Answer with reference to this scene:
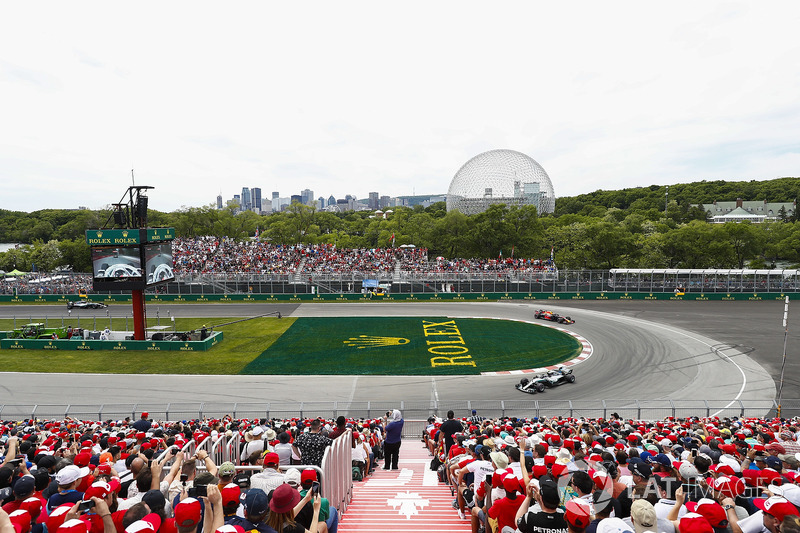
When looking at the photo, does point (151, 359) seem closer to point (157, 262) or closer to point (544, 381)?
point (157, 262)

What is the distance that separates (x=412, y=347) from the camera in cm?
3241

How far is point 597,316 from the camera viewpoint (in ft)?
138

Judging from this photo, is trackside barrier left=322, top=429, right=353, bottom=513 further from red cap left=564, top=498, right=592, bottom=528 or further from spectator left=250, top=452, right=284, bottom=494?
red cap left=564, top=498, right=592, bottom=528

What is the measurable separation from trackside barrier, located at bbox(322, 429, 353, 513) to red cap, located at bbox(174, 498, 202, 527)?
207cm

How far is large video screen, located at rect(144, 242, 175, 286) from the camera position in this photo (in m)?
33.1

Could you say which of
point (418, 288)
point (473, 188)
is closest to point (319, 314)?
point (418, 288)

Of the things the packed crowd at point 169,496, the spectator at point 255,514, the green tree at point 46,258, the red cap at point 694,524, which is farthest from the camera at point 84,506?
the green tree at point 46,258

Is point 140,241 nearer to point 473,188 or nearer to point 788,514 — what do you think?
point 788,514

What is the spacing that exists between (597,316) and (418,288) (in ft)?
67.1

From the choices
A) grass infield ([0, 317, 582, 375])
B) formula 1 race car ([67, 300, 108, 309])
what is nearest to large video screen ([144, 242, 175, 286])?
grass infield ([0, 317, 582, 375])

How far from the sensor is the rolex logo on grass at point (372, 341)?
108 ft

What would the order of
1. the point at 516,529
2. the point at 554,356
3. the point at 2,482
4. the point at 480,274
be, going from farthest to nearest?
the point at 480,274 → the point at 554,356 → the point at 2,482 → the point at 516,529

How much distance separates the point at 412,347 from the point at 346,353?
193 inches

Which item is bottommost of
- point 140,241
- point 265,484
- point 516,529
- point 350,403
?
point 350,403
